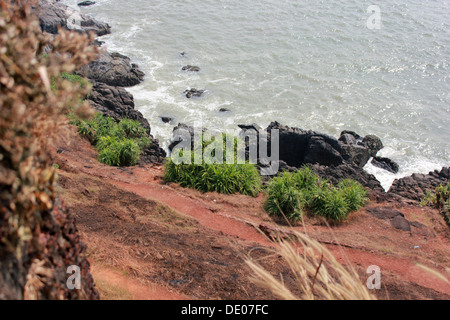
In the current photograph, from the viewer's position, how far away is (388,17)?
31.8 metres

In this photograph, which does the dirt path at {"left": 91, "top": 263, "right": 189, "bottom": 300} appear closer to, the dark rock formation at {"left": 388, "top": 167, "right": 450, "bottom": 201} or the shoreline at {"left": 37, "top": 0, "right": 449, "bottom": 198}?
the shoreline at {"left": 37, "top": 0, "right": 449, "bottom": 198}

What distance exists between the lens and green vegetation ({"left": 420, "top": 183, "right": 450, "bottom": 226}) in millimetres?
13039

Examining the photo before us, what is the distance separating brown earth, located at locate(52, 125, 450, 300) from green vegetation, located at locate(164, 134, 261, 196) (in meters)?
0.36

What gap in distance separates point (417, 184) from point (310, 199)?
236 inches

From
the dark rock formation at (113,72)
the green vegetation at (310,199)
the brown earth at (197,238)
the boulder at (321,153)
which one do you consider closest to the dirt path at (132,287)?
the brown earth at (197,238)

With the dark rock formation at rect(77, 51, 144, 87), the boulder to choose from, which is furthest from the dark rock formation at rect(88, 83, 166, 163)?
the boulder

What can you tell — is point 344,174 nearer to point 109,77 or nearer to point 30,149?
point 30,149

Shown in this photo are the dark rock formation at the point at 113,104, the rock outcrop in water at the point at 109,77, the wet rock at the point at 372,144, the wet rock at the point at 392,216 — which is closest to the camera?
the wet rock at the point at 392,216

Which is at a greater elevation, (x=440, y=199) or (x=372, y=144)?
(x=440, y=199)

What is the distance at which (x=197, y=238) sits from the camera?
28.6ft

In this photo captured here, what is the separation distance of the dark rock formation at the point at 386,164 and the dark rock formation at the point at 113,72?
14.1m

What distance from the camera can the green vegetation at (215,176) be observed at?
12680mm

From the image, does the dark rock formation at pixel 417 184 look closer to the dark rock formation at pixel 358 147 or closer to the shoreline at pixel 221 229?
the shoreline at pixel 221 229

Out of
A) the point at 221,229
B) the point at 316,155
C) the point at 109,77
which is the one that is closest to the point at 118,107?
the point at 109,77
